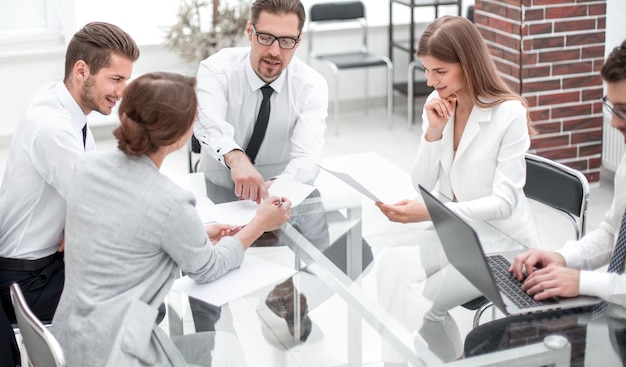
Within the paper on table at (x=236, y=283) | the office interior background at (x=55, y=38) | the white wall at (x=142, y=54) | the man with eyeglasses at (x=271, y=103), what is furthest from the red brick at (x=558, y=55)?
the paper on table at (x=236, y=283)

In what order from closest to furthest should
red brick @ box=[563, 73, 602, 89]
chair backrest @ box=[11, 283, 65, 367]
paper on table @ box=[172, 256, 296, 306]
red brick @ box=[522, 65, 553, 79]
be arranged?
chair backrest @ box=[11, 283, 65, 367]
paper on table @ box=[172, 256, 296, 306]
red brick @ box=[522, 65, 553, 79]
red brick @ box=[563, 73, 602, 89]

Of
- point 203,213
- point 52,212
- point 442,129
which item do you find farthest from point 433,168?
point 52,212

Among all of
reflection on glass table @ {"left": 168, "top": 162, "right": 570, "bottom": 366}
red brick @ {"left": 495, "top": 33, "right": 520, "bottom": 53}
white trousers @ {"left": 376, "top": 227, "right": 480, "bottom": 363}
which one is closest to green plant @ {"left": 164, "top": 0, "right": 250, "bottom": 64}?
red brick @ {"left": 495, "top": 33, "right": 520, "bottom": 53}

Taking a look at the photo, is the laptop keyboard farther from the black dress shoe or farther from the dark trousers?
the dark trousers

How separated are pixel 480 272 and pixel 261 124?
1.47 meters

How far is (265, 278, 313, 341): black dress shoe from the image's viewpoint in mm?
2127

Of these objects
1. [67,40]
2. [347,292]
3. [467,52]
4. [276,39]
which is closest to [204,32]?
[67,40]

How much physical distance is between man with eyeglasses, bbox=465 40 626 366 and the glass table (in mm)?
39

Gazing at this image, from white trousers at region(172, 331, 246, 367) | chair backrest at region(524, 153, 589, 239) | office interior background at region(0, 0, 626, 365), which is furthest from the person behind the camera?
office interior background at region(0, 0, 626, 365)

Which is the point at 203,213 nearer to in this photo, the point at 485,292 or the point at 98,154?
the point at 98,154

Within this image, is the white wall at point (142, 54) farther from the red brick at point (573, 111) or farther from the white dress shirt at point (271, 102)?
the white dress shirt at point (271, 102)

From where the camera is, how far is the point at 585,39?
492 cm

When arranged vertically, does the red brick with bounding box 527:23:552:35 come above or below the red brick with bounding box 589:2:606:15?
below

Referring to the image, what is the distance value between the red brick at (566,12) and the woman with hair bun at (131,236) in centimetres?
325
